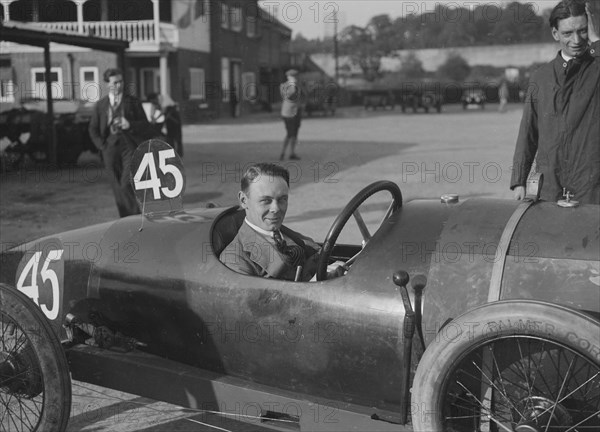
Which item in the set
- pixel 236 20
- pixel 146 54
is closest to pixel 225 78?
pixel 236 20

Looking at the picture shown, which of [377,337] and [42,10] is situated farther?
[42,10]

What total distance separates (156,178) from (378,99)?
4265 cm

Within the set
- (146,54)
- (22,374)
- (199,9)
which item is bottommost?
(22,374)

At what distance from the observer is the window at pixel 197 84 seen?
33.1 m

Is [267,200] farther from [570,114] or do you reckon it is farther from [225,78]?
A: [225,78]

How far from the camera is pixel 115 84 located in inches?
308

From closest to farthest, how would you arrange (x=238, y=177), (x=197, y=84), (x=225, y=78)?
(x=238, y=177), (x=197, y=84), (x=225, y=78)

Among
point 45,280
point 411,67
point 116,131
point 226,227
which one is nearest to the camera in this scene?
point 226,227

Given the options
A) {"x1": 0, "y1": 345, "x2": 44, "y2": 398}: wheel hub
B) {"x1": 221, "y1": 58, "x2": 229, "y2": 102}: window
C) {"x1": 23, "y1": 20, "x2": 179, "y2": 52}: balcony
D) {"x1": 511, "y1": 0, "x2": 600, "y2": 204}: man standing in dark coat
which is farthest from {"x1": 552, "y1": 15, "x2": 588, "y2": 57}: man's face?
{"x1": 221, "y1": 58, "x2": 229, "y2": 102}: window

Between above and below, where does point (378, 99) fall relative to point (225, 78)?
below

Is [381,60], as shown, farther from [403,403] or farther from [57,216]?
[403,403]

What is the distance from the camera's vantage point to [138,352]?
11.0ft

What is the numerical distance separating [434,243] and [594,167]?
1442 mm

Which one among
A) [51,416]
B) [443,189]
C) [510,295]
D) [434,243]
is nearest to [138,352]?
[51,416]
